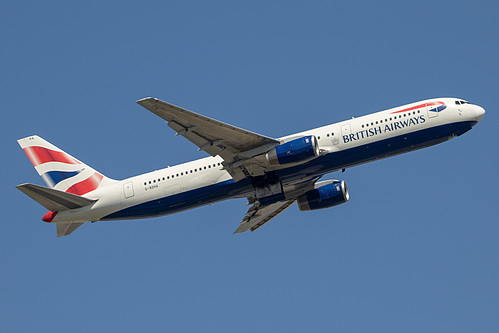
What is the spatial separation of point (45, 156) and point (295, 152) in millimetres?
21121

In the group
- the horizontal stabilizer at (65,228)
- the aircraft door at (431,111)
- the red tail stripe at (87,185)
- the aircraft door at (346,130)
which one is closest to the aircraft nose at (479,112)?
the aircraft door at (431,111)

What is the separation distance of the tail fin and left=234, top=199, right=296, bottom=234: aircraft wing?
11.8m

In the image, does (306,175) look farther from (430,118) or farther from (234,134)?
(430,118)

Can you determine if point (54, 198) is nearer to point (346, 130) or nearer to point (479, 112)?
point (346, 130)

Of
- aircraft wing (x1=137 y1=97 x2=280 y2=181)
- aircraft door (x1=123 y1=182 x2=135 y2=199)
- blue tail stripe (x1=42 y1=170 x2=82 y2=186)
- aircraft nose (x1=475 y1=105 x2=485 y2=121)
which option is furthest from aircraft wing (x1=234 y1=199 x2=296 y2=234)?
aircraft nose (x1=475 y1=105 x2=485 y2=121)

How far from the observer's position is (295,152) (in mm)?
47188

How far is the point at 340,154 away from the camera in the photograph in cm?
4859

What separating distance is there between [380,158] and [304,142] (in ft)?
20.8

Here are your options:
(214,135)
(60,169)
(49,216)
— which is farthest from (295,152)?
(60,169)

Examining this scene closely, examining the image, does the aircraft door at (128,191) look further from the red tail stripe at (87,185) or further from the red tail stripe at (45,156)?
the red tail stripe at (45,156)

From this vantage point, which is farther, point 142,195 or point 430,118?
point 142,195

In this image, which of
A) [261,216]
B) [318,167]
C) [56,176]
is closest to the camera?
[318,167]

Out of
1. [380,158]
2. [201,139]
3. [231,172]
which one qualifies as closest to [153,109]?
[201,139]

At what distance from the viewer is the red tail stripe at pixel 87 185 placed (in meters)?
53.8
